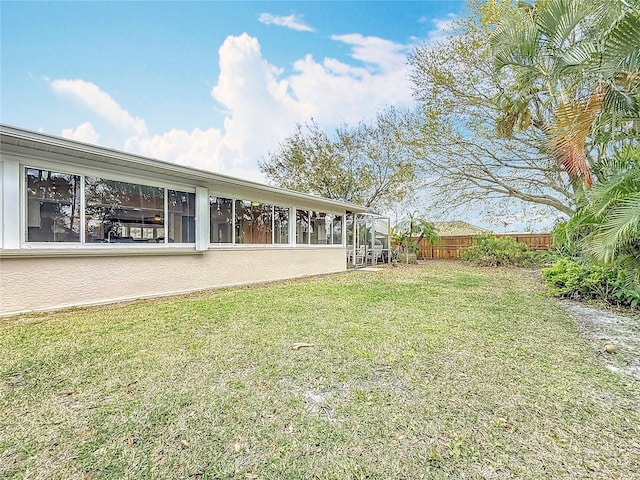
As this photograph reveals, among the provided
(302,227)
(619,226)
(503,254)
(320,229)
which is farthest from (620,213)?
(503,254)

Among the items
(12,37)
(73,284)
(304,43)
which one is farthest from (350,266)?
(12,37)

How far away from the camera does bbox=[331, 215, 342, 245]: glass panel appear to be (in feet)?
38.5

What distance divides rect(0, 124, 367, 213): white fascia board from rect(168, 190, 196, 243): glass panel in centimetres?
37

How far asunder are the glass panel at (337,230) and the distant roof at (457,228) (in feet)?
17.9

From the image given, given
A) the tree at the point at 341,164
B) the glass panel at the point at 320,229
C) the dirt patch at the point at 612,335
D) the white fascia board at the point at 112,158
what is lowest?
the dirt patch at the point at 612,335

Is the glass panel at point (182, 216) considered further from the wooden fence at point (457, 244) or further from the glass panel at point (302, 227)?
the wooden fence at point (457, 244)

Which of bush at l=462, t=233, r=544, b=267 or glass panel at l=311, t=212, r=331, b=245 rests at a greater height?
glass panel at l=311, t=212, r=331, b=245

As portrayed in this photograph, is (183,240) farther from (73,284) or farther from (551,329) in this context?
(551,329)

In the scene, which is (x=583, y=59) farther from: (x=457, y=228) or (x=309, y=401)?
(x=457, y=228)

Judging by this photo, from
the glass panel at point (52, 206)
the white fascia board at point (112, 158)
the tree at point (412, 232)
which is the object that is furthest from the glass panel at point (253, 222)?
the tree at point (412, 232)

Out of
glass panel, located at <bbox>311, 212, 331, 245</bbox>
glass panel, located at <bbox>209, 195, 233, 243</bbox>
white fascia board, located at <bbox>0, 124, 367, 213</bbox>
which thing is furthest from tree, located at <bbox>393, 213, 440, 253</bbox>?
glass panel, located at <bbox>209, 195, 233, 243</bbox>

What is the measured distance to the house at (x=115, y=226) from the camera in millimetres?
4766

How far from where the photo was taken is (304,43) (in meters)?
11.8

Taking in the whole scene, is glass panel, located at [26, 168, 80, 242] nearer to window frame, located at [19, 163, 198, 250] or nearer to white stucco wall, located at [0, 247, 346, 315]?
window frame, located at [19, 163, 198, 250]
